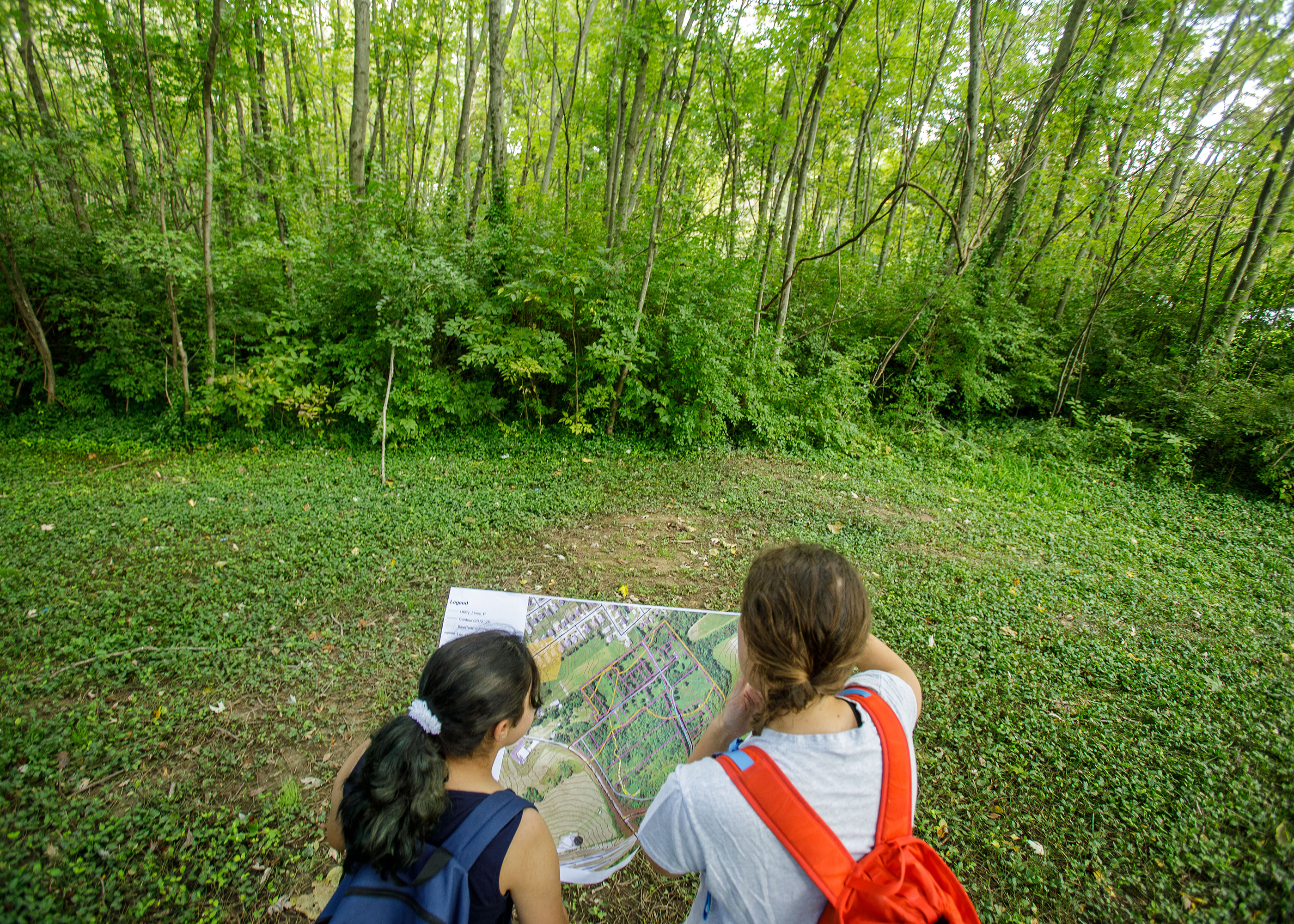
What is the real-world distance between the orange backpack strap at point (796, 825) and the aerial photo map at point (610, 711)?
1.11 m

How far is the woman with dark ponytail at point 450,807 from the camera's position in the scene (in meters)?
1.26

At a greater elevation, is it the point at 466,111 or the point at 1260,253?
the point at 466,111

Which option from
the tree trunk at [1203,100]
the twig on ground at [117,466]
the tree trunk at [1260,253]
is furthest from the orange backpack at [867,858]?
Answer: the tree trunk at [1203,100]

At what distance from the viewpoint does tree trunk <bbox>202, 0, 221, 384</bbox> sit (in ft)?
19.1

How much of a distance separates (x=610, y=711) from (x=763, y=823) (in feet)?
3.98

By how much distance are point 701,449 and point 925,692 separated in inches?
173

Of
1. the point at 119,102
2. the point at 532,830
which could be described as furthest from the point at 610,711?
the point at 119,102

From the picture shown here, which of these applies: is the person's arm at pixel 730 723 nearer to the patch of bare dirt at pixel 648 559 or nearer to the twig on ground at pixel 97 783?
the patch of bare dirt at pixel 648 559

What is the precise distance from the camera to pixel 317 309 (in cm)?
700

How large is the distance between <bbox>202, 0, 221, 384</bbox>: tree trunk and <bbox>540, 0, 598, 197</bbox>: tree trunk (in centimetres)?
372

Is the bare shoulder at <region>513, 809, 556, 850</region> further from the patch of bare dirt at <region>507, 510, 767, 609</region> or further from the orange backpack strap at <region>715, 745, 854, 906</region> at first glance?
the patch of bare dirt at <region>507, 510, 767, 609</region>

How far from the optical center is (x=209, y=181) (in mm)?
6223

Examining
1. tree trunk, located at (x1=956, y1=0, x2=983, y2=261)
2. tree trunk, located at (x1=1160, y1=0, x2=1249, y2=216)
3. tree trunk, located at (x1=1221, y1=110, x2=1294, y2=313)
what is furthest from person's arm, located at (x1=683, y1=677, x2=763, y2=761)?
tree trunk, located at (x1=1160, y1=0, x2=1249, y2=216)

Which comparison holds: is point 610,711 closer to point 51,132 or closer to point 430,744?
point 430,744
